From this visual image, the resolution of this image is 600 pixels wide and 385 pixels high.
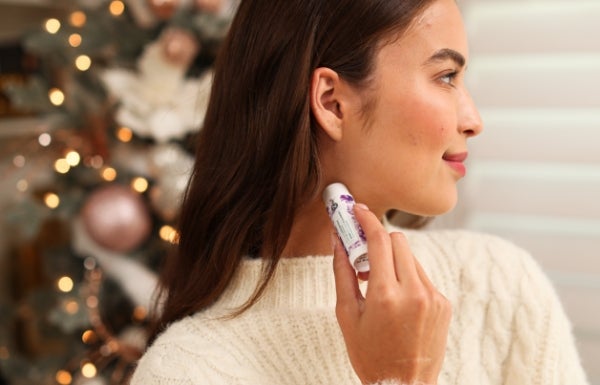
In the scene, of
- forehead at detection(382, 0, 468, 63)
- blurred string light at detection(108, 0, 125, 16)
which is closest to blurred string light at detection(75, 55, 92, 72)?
blurred string light at detection(108, 0, 125, 16)

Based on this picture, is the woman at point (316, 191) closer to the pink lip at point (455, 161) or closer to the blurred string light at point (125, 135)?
the pink lip at point (455, 161)

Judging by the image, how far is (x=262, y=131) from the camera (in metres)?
1.01

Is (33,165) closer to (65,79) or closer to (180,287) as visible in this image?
(65,79)

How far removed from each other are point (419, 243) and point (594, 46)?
56cm

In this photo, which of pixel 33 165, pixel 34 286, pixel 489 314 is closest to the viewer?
pixel 489 314

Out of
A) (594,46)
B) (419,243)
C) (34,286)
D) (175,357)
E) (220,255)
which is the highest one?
(594,46)

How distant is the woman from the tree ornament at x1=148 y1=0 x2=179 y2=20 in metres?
0.64

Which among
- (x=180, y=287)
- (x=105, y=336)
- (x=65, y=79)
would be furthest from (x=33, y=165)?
(x=180, y=287)

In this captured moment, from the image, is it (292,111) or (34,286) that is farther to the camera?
(34,286)

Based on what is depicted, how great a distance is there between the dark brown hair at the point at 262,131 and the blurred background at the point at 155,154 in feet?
1.89

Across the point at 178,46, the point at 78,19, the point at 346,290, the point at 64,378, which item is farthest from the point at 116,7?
the point at 346,290

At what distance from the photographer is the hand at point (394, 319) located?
82cm

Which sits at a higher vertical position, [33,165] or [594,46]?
[594,46]

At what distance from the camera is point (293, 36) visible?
99cm
